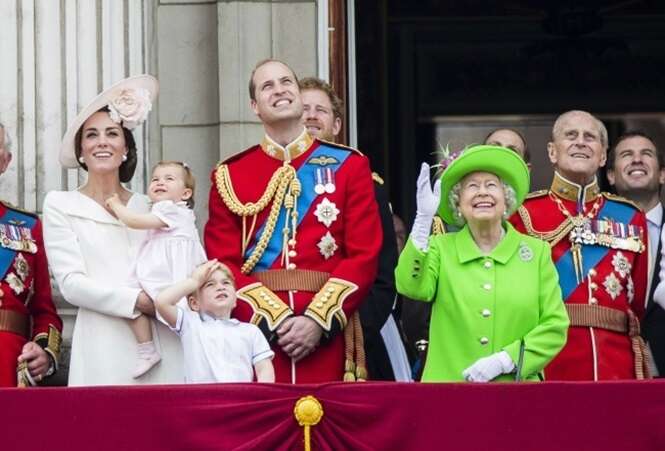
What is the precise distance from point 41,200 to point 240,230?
1.64 m

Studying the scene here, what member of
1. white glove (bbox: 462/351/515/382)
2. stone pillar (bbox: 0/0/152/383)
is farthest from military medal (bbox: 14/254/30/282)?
white glove (bbox: 462/351/515/382)

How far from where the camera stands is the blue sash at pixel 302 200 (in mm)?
10086

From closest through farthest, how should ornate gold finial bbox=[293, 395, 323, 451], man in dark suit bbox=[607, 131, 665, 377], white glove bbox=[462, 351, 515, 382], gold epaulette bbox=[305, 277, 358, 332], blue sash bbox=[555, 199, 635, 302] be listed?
ornate gold finial bbox=[293, 395, 323, 451], white glove bbox=[462, 351, 515, 382], gold epaulette bbox=[305, 277, 358, 332], blue sash bbox=[555, 199, 635, 302], man in dark suit bbox=[607, 131, 665, 377]

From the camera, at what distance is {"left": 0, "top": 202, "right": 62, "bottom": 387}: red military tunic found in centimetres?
1026

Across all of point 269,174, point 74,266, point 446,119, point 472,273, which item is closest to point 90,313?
point 74,266

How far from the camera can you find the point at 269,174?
10.2 m

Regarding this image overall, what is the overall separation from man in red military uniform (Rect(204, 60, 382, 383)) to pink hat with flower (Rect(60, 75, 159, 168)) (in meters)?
0.41

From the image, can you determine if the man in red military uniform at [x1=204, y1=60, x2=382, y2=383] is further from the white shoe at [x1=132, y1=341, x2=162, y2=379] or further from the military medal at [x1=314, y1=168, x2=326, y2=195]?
the white shoe at [x1=132, y1=341, x2=162, y2=379]

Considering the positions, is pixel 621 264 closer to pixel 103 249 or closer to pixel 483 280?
pixel 483 280

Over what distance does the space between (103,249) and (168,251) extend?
Answer: 0.90 feet

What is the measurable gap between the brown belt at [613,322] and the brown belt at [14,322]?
2217mm

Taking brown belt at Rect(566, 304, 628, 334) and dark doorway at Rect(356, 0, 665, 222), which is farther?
dark doorway at Rect(356, 0, 665, 222)

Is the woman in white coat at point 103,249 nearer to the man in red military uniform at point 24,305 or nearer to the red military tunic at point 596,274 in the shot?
the man in red military uniform at point 24,305

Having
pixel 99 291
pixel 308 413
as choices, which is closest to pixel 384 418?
pixel 308 413
